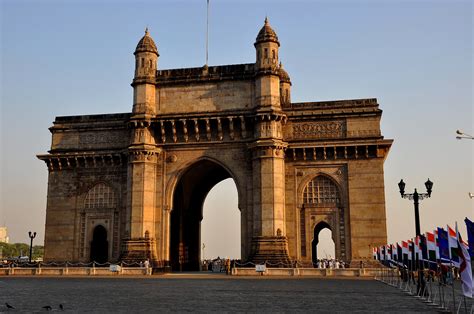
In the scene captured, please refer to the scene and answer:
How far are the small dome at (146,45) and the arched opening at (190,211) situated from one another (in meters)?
9.78

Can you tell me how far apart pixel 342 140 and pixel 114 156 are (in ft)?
57.6

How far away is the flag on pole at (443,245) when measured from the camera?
1563cm

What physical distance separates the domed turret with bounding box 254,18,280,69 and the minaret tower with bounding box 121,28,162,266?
8.44 meters

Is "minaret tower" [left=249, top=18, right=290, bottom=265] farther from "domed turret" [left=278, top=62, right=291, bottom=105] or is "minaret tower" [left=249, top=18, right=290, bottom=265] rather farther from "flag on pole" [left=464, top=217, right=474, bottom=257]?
"flag on pole" [left=464, top=217, right=474, bottom=257]

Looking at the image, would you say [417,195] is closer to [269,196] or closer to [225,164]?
[269,196]

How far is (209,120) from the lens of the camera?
41688 millimetres

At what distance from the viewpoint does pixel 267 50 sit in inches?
1630

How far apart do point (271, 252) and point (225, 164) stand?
7.74 metres

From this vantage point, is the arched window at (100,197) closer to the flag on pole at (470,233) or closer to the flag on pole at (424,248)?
the flag on pole at (424,248)

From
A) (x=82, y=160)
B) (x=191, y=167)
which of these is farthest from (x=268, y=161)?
(x=82, y=160)

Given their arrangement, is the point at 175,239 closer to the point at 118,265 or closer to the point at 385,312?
the point at 118,265

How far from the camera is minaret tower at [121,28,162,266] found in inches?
1597

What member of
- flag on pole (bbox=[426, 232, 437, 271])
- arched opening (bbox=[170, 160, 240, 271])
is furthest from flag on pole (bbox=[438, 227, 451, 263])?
arched opening (bbox=[170, 160, 240, 271])

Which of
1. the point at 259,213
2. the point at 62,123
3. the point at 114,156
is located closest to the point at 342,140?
the point at 259,213
